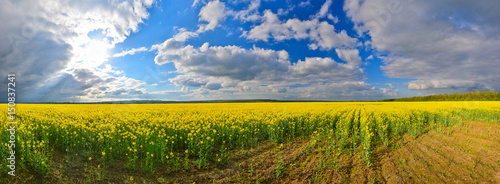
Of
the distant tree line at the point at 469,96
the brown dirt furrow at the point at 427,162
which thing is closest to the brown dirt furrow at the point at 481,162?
the brown dirt furrow at the point at 427,162

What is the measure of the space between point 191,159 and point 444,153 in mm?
10154

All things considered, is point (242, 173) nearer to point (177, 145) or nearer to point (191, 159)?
point (191, 159)

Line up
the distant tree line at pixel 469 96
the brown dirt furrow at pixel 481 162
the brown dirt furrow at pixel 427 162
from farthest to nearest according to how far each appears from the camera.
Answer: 1. the distant tree line at pixel 469 96
2. the brown dirt furrow at pixel 481 162
3. the brown dirt furrow at pixel 427 162

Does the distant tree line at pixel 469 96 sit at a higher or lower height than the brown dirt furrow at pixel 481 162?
higher

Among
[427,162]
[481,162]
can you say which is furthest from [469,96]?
[427,162]

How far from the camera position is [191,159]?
7207 millimetres

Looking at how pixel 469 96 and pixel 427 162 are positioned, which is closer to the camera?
pixel 427 162

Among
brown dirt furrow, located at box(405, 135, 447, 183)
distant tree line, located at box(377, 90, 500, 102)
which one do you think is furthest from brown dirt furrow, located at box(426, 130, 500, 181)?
distant tree line, located at box(377, 90, 500, 102)

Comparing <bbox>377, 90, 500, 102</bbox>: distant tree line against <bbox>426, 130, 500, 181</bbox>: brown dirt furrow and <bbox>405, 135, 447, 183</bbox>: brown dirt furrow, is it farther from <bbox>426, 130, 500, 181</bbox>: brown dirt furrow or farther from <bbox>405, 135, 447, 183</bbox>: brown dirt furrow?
<bbox>405, 135, 447, 183</bbox>: brown dirt furrow

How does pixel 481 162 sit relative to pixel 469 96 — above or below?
below

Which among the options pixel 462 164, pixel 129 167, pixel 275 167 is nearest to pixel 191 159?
pixel 129 167

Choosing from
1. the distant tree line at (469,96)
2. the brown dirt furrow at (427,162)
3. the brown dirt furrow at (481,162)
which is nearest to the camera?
the brown dirt furrow at (427,162)

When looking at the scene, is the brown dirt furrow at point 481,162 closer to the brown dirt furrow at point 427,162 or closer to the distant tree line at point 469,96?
the brown dirt furrow at point 427,162

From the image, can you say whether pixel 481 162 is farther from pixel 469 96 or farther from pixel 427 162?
pixel 469 96
